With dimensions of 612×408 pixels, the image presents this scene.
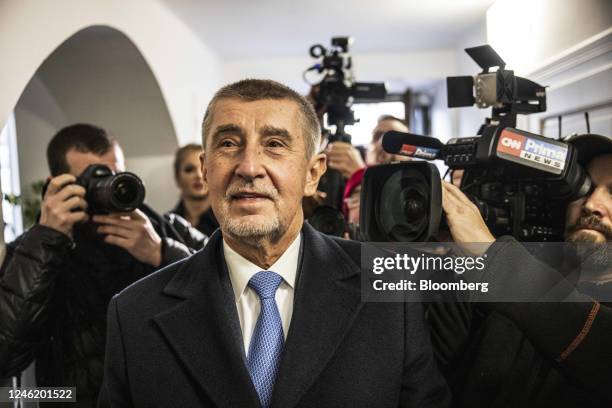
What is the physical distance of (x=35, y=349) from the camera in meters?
1.39

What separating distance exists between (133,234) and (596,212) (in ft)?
3.28

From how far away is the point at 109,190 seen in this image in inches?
53.6

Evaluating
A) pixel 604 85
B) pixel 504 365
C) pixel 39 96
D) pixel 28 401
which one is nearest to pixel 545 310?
pixel 504 365

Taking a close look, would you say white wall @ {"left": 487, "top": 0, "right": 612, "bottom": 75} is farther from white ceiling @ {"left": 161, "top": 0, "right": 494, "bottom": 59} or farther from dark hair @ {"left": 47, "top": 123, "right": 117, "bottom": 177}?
white ceiling @ {"left": 161, "top": 0, "right": 494, "bottom": 59}

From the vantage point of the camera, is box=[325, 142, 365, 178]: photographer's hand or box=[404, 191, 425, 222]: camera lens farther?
box=[325, 142, 365, 178]: photographer's hand

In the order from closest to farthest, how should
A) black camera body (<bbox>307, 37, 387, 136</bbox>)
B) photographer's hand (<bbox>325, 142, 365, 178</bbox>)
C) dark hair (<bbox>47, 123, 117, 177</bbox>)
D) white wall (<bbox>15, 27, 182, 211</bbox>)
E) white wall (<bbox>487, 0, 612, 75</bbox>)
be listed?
1. white wall (<bbox>487, 0, 612, 75</bbox>)
2. dark hair (<bbox>47, 123, 117, 177</bbox>)
3. photographer's hand (<bbox>325, 142, 365, 178</bbox>)
4. black camera body (<bbox>307, 37, 387, 136</bbox>)
5. white wall (<bbox>15, 27, 182, 211</bbox>)

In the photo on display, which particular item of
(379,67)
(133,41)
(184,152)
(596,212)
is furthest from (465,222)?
(379,67)

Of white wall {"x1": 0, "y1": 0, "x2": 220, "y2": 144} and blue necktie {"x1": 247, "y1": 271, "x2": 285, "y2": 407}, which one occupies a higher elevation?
white wall {"x1": 0, "y1": 0, "x2": 220, "y2": 144}

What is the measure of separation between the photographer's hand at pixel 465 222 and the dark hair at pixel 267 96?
0.84ft

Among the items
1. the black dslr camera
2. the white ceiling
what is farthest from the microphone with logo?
the white ceiling

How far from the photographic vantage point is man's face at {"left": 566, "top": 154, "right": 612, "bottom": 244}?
106cm

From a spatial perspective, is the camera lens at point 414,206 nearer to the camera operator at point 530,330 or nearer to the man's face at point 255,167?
the camera operator at point 530,330

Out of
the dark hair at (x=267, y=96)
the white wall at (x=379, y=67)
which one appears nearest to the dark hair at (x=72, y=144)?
the dark hair at (x=267, y=96)

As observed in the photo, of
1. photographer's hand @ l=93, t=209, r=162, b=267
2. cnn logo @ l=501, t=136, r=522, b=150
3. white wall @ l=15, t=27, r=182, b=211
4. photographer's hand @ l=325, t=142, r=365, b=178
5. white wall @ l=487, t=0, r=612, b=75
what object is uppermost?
white wall @ l=15, t=27, r=182, b=211
